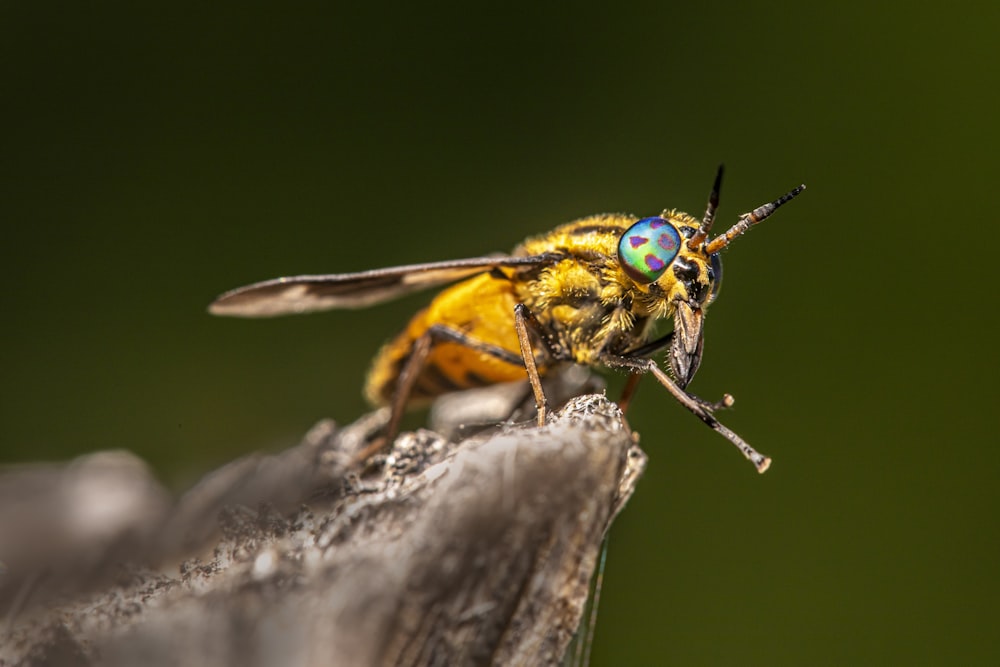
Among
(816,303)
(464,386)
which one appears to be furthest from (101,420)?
(816,303)

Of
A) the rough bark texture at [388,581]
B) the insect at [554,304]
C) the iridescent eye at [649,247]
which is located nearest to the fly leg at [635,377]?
the insect at [554,304]

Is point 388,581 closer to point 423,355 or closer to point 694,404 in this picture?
point 694,404

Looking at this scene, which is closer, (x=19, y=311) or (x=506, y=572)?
(x=506, y=572)

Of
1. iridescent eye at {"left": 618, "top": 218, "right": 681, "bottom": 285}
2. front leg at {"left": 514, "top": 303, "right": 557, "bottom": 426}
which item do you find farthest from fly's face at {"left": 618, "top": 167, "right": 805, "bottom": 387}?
front leg at {"left": 514, "top": 303, "right": 557, "bottom": 426}

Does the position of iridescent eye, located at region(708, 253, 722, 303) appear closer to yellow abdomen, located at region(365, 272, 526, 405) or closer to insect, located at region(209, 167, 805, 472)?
insect, located at region(209, 167, 805, 472)

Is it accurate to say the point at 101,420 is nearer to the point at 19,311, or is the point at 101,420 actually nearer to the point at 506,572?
the point at 19,311

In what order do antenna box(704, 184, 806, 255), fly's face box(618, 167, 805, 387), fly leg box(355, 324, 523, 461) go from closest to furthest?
antenna box(704, 184, 806, 255), fly's face box(618, 167, 805, 387), fly leg box(355, 324, 523, 461)

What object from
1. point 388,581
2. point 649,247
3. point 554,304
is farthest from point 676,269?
point 388,581
